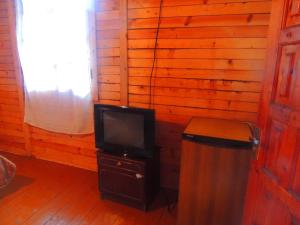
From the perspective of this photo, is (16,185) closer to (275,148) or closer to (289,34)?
(275,148)

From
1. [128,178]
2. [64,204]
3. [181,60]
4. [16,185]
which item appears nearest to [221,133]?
[181,60]

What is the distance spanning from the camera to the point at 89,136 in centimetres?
261

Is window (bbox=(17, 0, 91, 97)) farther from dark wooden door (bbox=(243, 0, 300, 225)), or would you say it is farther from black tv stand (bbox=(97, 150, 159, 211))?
dark wooden door (bbox=(243, 0, 300, 225))

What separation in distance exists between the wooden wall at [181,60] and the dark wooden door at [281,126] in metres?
0.74

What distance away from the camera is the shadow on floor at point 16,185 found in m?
2.24

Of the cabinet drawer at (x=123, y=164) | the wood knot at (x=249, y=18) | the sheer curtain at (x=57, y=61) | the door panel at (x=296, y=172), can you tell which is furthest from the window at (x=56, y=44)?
the door panel at (x=296, y=172)

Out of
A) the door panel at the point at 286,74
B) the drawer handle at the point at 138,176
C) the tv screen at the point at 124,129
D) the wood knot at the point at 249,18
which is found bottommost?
the drawer handle at the point at 138,176

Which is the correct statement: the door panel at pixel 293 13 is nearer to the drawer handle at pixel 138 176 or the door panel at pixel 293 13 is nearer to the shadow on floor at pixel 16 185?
the drawer handle at pixel 138 176

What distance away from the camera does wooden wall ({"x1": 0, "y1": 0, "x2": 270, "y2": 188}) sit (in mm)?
1780

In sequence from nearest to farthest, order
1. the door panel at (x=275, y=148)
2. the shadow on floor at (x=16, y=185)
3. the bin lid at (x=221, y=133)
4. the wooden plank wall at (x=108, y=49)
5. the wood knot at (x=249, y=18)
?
the door panel at (x=275, y=148)
the bin lid at (x=221, y=133)
the wood knot at (x=249, y=18)
the wooden plank wall at (x=108, y=49)
the shadow on floor at (x=16, y=185)

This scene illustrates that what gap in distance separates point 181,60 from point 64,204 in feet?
5.75

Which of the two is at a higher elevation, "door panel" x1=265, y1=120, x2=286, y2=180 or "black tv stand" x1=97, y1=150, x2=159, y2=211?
"door panel" x1=265, y1=120, x2=286, y2=180

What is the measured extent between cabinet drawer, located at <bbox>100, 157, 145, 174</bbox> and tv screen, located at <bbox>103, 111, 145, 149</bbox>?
0.16 metres

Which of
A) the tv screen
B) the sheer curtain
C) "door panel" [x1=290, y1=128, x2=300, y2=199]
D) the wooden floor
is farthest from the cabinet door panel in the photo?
"door panel" [x1=290, y1=128, x2=300, y2=199]
